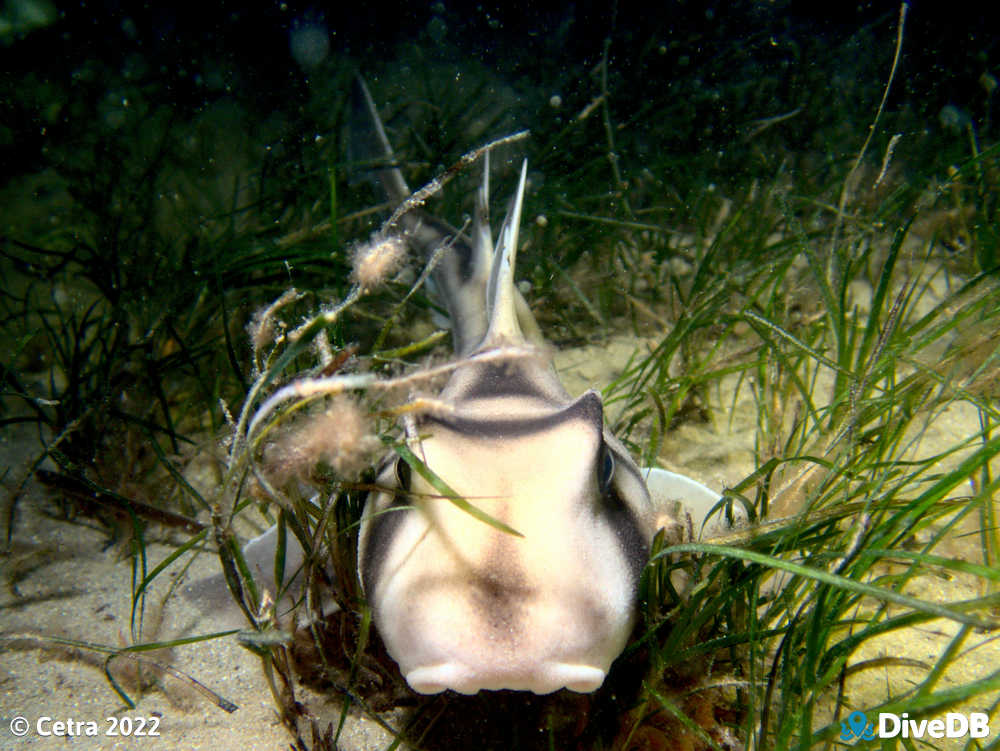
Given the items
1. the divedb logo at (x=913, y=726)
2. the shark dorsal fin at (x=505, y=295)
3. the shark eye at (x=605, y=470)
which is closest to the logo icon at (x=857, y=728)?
the divedb logo at (x=913, y=726)

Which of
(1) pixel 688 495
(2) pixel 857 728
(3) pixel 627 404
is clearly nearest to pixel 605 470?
(1) pixel 688 495

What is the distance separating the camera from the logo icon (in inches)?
71.1

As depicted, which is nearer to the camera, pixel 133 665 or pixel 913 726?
pixel 913 726

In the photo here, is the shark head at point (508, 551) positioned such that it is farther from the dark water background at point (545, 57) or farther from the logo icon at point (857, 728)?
the dark water background at point (545, 57)

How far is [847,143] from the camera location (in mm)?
9258

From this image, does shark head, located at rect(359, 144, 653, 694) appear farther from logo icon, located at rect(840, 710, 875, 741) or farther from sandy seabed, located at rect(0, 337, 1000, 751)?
sandy seabed, located at rect(0, 337, 1000, 751)

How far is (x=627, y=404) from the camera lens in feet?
11.7

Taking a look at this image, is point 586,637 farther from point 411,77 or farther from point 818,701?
point 411,77

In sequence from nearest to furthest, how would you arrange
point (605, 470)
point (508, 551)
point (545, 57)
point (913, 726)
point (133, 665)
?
point (508, 551), point (913, 726), point (605, 470), point (133, 665), point (545, 57)

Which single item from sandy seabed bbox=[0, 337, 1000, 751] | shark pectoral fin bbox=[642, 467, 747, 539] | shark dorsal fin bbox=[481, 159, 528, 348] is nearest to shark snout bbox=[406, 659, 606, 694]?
sandy seabed bbox=[0, 337, 1000, 751]

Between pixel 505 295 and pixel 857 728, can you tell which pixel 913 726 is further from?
pixel 505 295

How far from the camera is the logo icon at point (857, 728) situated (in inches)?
71.1

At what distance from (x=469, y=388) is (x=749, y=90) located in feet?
→ 29.1

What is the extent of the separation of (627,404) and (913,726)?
79.3 inches
